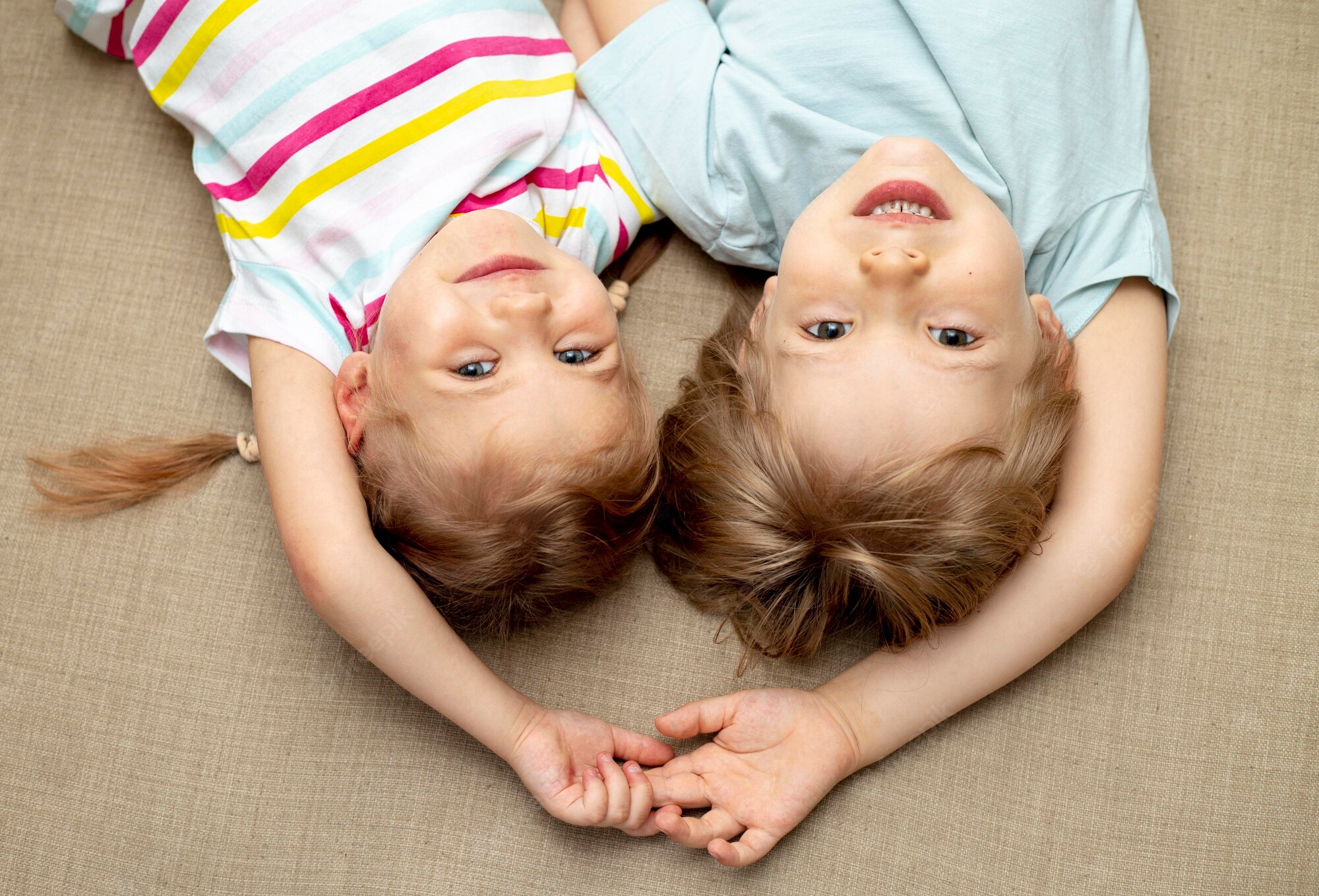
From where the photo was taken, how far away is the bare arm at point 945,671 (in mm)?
1108

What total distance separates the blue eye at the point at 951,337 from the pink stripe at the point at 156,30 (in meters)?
0.93

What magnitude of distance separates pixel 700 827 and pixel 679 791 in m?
0.04

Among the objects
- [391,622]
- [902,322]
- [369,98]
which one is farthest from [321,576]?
[902,322]

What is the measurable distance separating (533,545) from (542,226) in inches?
15.1

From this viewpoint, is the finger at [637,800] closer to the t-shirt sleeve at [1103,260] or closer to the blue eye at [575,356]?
the blue eye at [575,356]

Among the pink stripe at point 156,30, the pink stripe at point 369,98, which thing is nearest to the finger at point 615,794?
the pink stripe at point 369,98

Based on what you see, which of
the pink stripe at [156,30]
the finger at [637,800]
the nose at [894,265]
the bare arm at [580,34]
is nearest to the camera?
the nose at [894,265]

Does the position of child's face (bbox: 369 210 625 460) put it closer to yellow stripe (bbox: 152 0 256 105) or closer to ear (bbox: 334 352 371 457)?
ear (bbox: 334 352 371 457)

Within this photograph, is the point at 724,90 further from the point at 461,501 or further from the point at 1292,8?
the point at 1292,8

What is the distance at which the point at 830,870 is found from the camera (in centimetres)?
114

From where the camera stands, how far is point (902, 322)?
101 cm

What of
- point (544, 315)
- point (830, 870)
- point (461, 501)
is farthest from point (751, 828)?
point (544, 315)

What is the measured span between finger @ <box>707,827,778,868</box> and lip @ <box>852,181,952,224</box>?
654mm

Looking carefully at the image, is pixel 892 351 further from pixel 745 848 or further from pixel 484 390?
pixel 745 848
